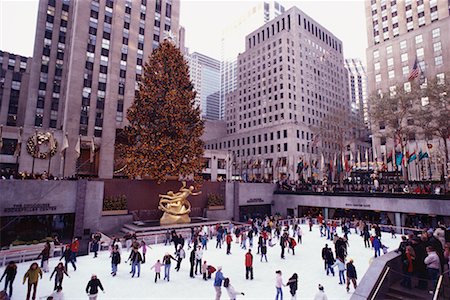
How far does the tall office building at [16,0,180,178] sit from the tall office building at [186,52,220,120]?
369 feet

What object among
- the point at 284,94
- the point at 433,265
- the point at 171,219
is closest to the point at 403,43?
the point at 284,94

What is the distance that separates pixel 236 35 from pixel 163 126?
152 m

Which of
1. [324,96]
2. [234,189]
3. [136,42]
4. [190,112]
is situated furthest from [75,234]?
[324,96]

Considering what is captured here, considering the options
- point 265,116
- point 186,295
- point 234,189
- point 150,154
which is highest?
point 265,116

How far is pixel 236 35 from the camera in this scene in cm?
16538

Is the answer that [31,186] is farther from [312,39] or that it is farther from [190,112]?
[312,39]

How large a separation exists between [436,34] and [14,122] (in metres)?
94.2

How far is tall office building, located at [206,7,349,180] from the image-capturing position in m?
74.5

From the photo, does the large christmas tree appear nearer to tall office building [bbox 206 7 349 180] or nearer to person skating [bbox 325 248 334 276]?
person skating [bbox 325 248 334 276]

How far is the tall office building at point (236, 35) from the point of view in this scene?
146 metres

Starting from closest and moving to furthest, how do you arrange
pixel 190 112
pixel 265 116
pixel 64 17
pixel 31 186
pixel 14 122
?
pixel 31 186 → pixel 190 112 → pixel 64 17 → pixel 14 122 → pixel 265 116

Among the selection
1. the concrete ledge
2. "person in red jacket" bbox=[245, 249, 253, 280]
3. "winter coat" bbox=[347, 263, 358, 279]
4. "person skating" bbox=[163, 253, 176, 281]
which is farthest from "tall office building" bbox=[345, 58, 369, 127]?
"person skating" bbox=[163, 253, 176, 281]

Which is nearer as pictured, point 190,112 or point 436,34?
point 190,112

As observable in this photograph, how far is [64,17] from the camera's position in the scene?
193 ft
